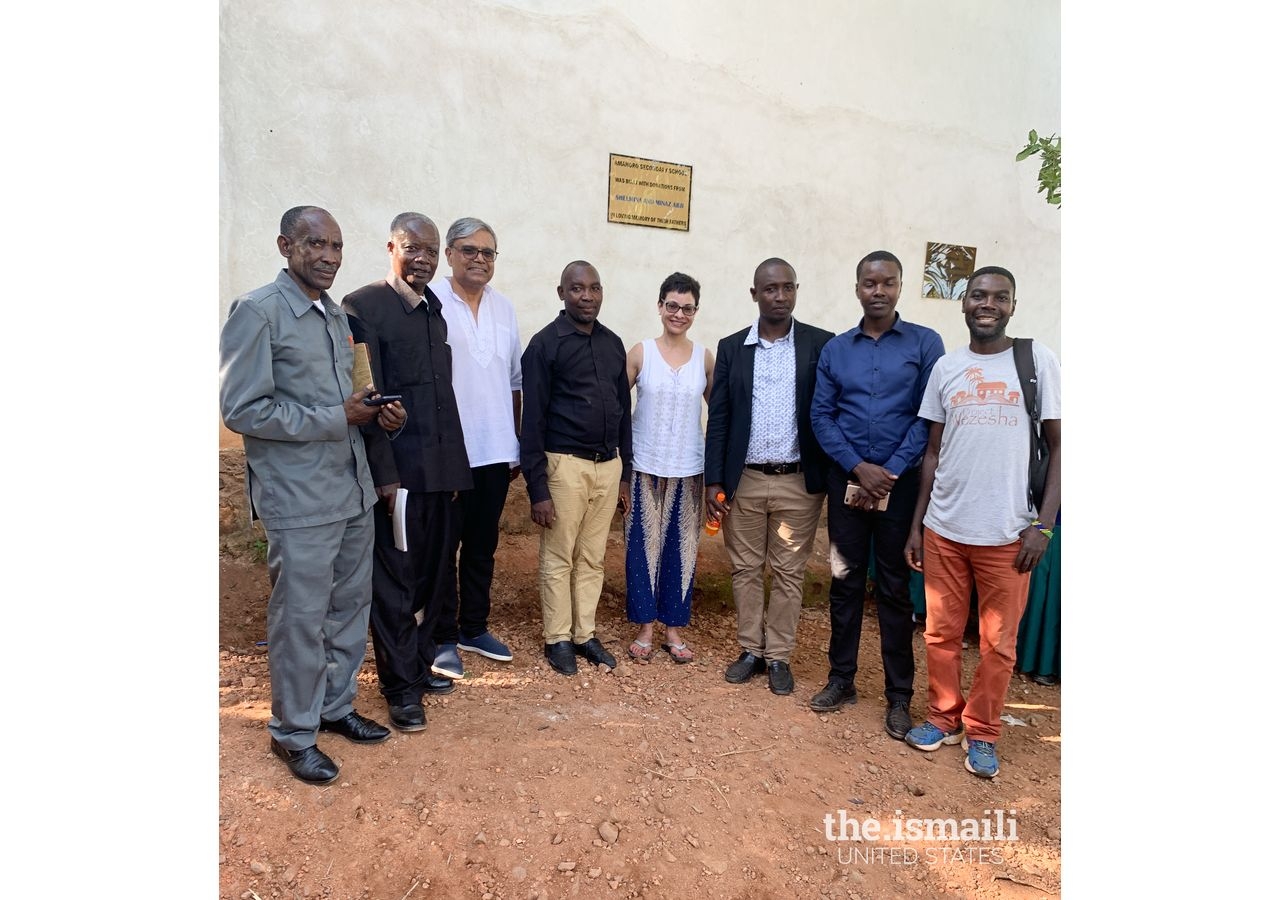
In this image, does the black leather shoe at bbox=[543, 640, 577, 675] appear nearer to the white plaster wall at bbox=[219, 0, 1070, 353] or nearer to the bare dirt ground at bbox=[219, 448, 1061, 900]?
the bare dirt ground at bbox=[219, 448, 1061, 900]

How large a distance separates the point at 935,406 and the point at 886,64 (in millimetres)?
4256

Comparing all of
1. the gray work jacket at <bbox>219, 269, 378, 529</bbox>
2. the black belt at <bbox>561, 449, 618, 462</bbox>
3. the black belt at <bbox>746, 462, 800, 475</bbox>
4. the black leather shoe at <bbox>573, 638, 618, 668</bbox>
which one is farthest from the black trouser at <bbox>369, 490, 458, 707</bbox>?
the black belt at <bbox>746, 462, 800, 475</bbox>

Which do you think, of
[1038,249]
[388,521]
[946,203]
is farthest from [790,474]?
[1038,249]

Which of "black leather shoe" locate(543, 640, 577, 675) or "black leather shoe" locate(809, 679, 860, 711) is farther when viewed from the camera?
"black leather shoe" locate(543, 640, 577, 675)

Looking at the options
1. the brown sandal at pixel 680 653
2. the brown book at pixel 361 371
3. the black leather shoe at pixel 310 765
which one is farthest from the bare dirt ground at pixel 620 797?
the brown book at pixel 361 371

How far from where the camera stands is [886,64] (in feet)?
20.1

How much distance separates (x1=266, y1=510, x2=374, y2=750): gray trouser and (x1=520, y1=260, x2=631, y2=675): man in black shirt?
36.8 inches

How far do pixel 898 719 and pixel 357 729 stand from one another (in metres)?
2.34

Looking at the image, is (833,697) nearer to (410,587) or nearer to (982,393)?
(982,393)

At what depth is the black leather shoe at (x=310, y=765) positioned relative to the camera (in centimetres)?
269

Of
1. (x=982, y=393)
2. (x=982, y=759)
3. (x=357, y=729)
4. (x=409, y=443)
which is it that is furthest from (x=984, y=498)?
(x=357, y=729)

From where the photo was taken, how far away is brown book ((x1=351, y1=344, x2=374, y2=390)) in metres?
2.79

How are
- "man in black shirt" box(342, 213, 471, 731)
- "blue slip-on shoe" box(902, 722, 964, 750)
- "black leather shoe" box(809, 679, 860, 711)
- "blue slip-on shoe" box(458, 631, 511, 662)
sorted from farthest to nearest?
1. "blue slip-on shoe" box(458, 631, 511, 662)
2. "black leather shoe" box(809, 679, 860, 711)
3. "blue slip-on shoe" box(902, 722, 964, 750)
4. "man in black shirt" box(342, 213, 471, 731)

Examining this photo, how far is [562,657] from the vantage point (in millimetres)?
3867
